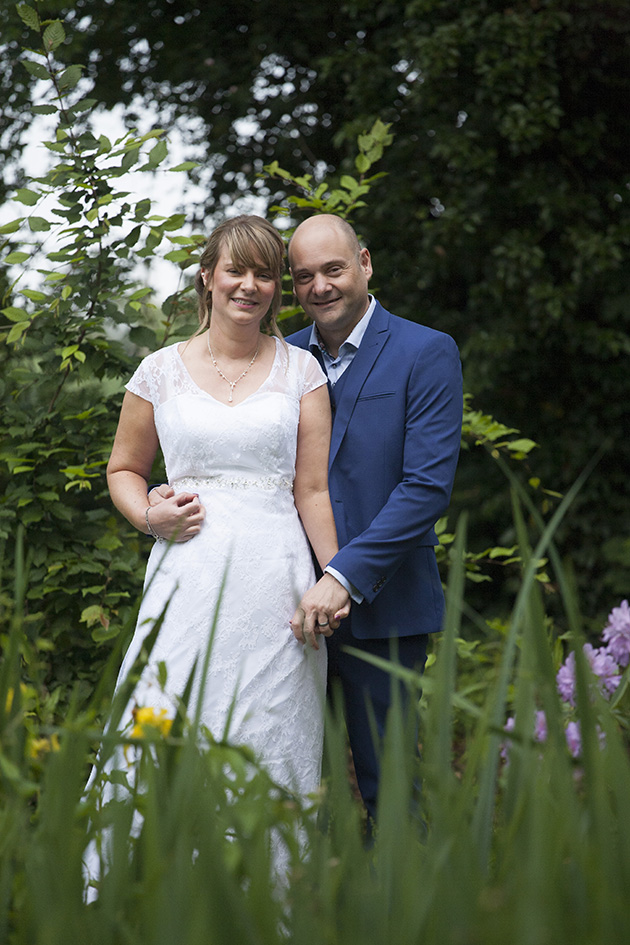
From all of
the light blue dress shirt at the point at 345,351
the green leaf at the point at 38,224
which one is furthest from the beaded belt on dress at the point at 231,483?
the green leaf at the point at 38,224

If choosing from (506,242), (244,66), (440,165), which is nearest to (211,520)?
(506,242)

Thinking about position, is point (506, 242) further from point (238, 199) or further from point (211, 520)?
point (211, 520)

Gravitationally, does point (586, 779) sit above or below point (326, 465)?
above

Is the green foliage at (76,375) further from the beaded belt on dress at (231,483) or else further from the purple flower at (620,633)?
the purple flower at (620,633)

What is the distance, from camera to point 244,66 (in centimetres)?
589

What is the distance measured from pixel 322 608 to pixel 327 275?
3.01 ft

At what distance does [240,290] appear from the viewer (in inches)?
91.8

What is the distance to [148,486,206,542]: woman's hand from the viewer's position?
226 centimetres

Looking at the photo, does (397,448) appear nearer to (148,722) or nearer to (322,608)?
(322,608)

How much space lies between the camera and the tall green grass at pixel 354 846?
838 mm

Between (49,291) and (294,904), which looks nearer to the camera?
(294,904)

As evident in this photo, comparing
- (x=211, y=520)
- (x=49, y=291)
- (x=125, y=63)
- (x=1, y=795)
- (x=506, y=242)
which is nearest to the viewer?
(x=1, y=795)

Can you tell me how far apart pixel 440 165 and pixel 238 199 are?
131 centimetres

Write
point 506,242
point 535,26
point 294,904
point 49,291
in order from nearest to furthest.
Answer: point 294,904 → point 49,291 → point 535,26 → point 506,242
